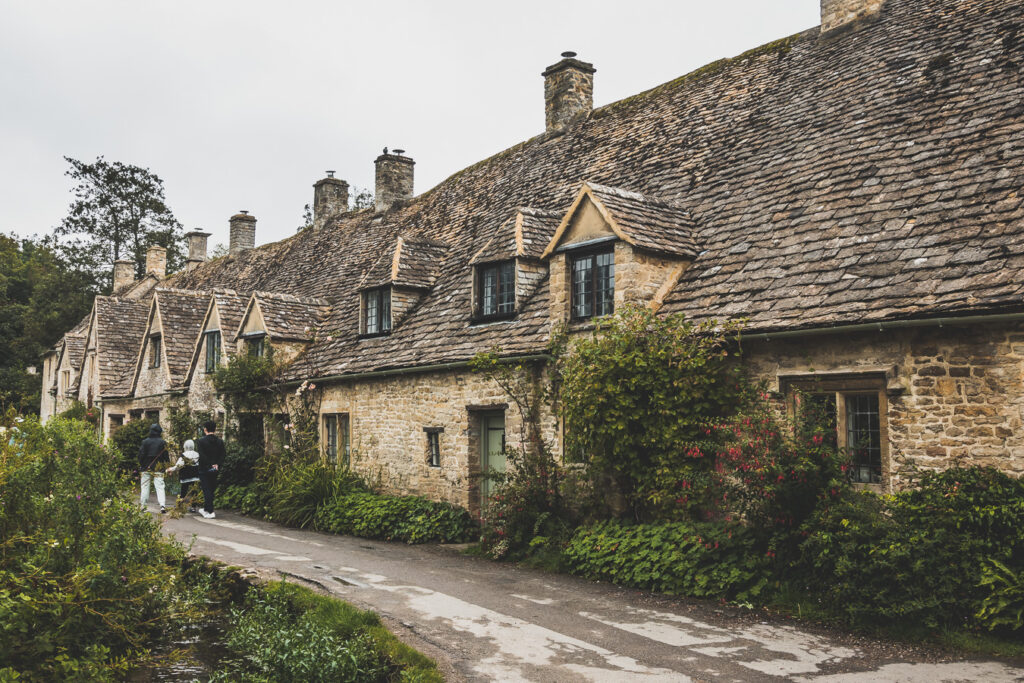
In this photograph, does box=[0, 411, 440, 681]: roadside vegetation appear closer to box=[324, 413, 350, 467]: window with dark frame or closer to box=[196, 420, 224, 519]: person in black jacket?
box=[196, 420, 224, 519]: person in black jacket

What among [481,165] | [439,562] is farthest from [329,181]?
[439,562]

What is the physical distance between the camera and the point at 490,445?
1457cm

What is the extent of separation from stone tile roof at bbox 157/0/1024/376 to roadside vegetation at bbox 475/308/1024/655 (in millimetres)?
1083

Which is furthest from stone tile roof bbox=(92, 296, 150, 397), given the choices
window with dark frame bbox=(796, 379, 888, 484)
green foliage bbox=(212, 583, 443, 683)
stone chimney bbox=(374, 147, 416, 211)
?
window with dark frame bbox=(796, 379, 888, 484)

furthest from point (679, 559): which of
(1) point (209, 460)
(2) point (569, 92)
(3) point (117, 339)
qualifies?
(3) point (117, 339)

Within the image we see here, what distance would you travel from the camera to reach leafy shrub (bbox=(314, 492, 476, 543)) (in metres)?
14.1

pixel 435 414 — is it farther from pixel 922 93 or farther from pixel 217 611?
pixel 922 93

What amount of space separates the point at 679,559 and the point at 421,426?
274 inches

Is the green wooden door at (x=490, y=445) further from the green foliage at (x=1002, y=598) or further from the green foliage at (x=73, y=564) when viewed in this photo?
the green foliage at (x=1002, y=598)

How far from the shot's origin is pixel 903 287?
9.08 m

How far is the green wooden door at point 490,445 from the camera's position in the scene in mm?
14352

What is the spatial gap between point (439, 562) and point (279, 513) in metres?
5.78

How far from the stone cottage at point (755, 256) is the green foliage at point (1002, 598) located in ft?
4.48

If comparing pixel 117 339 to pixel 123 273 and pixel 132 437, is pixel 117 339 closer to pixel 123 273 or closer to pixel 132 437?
pixel 132 437
